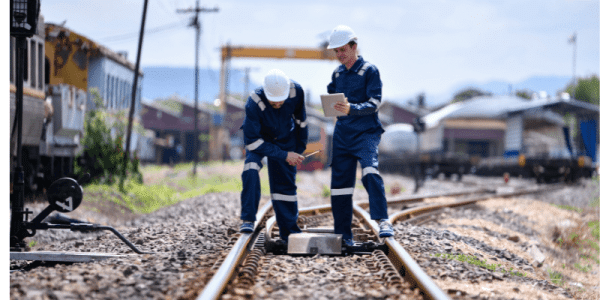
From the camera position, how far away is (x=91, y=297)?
283 cm

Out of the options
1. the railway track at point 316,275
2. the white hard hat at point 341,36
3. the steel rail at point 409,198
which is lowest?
the steel rail at point 409,198

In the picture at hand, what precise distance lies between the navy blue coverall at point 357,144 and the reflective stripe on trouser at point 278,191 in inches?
14.8

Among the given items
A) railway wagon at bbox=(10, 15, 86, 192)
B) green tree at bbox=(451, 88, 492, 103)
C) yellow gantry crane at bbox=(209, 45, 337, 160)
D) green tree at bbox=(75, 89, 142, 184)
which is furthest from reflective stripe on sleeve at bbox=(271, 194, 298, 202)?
green tree at bbox=(451, 88, 492, 103)

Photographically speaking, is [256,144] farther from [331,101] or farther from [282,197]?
[331,101]

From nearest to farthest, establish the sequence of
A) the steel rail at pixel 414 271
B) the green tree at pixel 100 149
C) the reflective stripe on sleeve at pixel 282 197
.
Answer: the steel rail at pixel 414 271, the reflective stripe on sleeve at pixel 282 197, the green tree at pixel 100 149

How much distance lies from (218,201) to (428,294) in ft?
22.2

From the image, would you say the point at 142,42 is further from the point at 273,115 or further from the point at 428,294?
the point at 428,294

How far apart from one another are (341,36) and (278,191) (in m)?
1.42

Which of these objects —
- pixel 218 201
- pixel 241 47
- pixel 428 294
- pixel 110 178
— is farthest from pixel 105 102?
pixel 241 47

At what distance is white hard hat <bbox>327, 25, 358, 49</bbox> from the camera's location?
453cm

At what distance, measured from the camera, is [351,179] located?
473 centimetres

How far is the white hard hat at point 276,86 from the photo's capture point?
4480 mm

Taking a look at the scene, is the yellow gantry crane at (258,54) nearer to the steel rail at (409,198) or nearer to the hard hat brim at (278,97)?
the steel rail at (409,198)

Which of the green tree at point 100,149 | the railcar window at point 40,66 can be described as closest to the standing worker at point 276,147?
the railcar window at point 40,66
